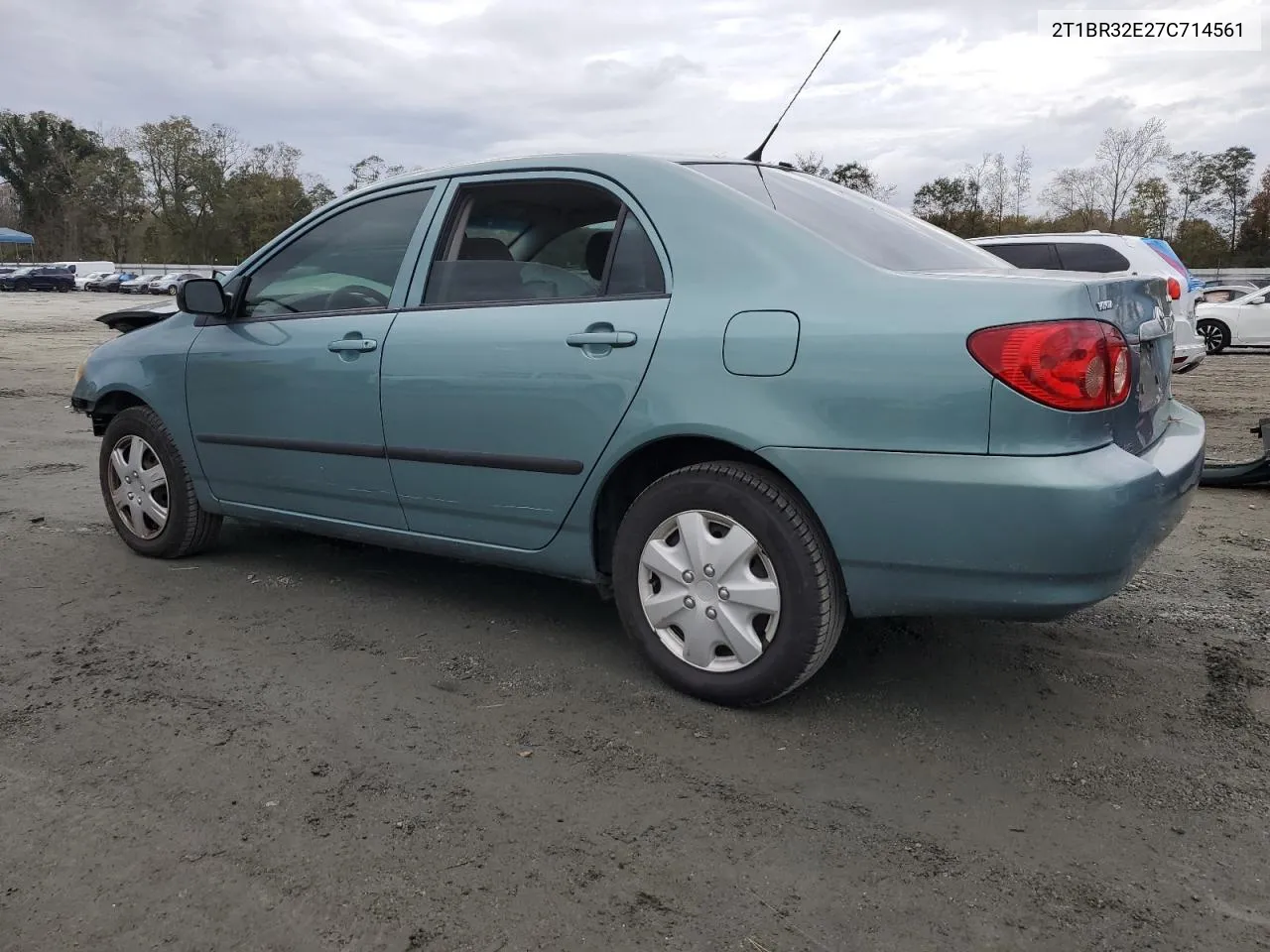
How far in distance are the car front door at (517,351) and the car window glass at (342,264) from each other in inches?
7.0

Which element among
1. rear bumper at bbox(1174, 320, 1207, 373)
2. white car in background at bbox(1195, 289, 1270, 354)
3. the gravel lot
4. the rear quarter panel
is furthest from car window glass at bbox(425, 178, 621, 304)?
white car in background at bbox(1195, 289, 1270, 354)

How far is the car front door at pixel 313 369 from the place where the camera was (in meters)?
3.74

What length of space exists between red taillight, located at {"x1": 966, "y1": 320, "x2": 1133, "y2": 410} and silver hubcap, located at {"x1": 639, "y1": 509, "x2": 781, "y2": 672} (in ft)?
2.61

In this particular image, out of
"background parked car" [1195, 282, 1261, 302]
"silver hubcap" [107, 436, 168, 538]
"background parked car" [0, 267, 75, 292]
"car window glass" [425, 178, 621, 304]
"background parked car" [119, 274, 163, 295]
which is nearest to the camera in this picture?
"car window glass" [425, 178, 621, 304]

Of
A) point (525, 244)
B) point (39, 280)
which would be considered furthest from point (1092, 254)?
point (39, 280)

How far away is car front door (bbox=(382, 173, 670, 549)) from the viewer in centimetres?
315

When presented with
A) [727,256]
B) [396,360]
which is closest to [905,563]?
[727,256]

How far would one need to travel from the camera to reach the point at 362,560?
468cm

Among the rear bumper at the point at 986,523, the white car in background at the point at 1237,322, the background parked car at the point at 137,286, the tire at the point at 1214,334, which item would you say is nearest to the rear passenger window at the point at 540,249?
the rear bumper at the point at 986,523

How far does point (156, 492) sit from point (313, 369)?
50.0 inches

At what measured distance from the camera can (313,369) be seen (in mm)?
3846

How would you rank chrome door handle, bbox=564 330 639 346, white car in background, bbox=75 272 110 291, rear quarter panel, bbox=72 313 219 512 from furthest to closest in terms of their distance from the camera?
white car in background, bbox=75 272 110 291 → rear quarter panel, bbox=72 313 219 512 → chrome door handle, bbox=564 330 639 346

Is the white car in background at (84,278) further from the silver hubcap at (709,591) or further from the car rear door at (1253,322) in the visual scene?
the silver hubcap at (709,591)

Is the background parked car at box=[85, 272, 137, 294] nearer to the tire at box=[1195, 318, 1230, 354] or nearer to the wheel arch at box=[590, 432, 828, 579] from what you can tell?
the tire at box=[1195, 318, 1230, 354]
